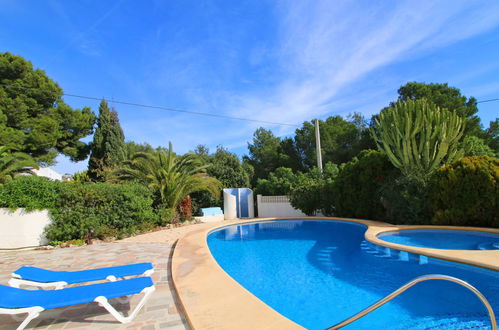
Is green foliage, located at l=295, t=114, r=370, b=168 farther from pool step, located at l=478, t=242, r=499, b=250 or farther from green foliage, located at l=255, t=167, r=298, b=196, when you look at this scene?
pool step, located at l=478, t=242, r=499, b=250

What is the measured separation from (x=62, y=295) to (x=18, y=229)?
24.8ft

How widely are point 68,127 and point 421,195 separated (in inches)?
934

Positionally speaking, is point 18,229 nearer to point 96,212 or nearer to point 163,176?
point 96,212

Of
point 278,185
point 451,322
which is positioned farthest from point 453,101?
point 451,322

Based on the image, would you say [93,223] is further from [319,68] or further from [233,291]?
[319,68]

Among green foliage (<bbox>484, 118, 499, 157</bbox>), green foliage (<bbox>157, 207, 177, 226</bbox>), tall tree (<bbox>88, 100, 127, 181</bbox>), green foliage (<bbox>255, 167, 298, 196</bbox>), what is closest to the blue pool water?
green foliage (<bbox>157, 207, 177, 226</bbox>)

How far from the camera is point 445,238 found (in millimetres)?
7895

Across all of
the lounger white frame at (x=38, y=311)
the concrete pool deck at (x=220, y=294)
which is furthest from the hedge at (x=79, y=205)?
the lounger white frame at (x=38, y=311)

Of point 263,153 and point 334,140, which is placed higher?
point 334,140

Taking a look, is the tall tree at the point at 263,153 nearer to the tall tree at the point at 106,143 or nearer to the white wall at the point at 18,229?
the tall tree at the point at 106,143

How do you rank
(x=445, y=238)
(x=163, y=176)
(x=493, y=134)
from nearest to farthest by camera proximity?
(x=445, y=238), (x=163, y=176), (x=493, y=134)

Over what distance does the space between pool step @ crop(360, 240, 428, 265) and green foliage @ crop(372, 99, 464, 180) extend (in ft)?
14.7

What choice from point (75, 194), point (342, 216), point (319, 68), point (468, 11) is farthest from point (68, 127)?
point (468, 11)

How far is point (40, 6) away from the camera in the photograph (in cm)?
995
